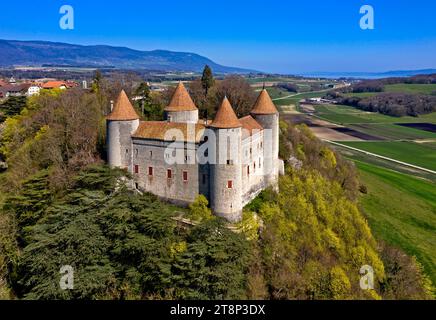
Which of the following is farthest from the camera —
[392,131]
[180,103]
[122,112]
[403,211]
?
[392,131]

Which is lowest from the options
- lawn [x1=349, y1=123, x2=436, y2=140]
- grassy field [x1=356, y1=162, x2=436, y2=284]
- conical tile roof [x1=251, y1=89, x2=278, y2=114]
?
grassy field [x1=356, y1=162, x2=436, y2=284]

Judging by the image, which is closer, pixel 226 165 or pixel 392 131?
pixel 226 165

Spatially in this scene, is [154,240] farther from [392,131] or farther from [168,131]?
[392,131]

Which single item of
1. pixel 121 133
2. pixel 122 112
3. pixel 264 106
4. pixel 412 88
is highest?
pixel 412 88

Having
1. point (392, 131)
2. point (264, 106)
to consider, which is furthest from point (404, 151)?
point (264, 106)

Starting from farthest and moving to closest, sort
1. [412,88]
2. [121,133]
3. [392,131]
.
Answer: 1. [412,88]
2. [392,131]
3. [121,133]

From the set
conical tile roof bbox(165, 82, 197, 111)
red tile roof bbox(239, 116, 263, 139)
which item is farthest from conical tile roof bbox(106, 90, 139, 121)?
red tile roof bbox(239, 116, 263, 139)

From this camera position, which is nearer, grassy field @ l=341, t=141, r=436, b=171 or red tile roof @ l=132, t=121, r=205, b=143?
red tile roof @ l=132, t=121, r=205, b=143

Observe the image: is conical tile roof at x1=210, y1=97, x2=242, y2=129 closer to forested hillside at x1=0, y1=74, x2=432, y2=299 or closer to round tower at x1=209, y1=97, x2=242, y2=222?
round tower at x1=209, y1=97, x2=242, y2=222
